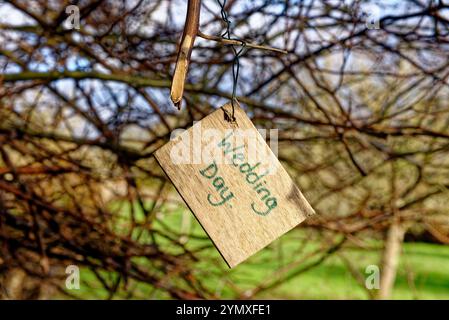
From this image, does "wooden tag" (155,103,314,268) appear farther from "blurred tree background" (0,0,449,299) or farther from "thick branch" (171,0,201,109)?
"blurred tree background" (0,0,449,299)

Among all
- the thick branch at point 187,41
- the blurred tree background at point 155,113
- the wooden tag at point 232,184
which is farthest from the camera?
the blurred tree background at point 155,113

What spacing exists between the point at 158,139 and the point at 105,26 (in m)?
0.55

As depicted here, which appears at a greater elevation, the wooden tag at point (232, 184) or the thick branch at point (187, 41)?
the thick branch at point (187, 41)

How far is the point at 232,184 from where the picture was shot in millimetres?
1208

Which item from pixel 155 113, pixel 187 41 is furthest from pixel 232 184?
pixel 155 113

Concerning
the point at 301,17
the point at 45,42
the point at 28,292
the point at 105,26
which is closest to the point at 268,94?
the point at 301,17

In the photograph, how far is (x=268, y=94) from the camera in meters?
2.81

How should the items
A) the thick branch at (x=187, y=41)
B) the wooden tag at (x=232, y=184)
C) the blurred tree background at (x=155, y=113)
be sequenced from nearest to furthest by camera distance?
the thick branch at (x=187, y=41) < the wooden tag at (x=232, y=184) < the blurred tree background at (x=155, y=113)

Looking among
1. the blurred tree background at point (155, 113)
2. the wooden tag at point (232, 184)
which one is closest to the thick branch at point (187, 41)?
the wooden tag at point (232, 184)

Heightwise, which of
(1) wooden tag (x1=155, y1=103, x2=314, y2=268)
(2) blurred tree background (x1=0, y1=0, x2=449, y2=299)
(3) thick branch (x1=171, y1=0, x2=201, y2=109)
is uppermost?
(2) blurred tree background (x1=0, y1=0, x2=449, y2=299)

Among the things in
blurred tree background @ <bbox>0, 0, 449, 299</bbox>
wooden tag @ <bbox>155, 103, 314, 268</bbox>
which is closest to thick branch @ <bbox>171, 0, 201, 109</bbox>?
wooden tag @ <bbox>155, 103, 314, 268</bbox>

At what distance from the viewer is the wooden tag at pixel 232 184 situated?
1.19m

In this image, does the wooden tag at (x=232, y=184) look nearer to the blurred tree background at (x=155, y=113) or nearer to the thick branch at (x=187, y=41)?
the thick branch at (x=187, y=41)

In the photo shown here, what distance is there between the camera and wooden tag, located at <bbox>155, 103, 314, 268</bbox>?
3.92ft
